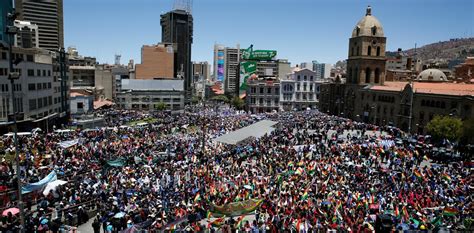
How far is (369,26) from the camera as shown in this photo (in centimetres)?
7275

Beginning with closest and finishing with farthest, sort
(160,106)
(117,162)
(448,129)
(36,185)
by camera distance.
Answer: (36,185)
(117,162)
(448,129)
(160,106)

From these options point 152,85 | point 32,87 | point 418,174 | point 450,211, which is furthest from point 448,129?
point 152,85

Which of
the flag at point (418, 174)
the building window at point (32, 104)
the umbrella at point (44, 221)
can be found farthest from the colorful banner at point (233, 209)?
the building window at point (32, 104)

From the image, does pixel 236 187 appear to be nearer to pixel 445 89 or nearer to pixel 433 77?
pixel 445 89

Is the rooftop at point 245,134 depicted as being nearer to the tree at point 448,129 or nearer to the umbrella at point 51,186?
the umbrella at point 51,186

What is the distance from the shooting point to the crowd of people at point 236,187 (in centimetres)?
1881

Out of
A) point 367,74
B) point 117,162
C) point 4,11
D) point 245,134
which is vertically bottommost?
point 117,162

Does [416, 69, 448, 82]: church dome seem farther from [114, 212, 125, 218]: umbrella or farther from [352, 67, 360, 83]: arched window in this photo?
[114, 212, 125, 218]: umbrella

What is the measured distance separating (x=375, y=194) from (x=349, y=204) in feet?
9.54

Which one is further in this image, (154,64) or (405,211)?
(154,64)

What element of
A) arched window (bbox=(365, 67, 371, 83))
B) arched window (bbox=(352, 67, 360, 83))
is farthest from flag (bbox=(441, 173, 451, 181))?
arched window (bbox=(365, 67, 371, 83))

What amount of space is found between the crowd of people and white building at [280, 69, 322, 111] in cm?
5740

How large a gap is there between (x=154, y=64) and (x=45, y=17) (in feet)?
170

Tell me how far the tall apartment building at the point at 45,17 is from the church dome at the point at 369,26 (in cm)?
12133
